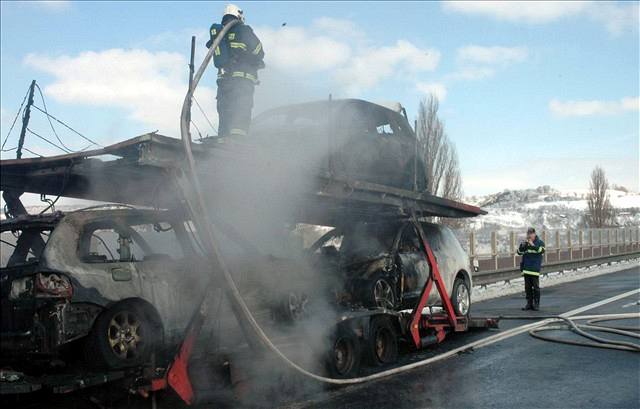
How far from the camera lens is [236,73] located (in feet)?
22.5

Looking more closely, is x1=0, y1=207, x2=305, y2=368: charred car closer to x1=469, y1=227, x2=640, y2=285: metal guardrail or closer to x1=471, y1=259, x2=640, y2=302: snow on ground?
x1=471, y1=259, x2=640, y2=302: snow on ground

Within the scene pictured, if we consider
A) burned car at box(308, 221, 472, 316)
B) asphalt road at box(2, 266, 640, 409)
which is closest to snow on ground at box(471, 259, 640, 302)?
burned car at box(308, 221, 472, 316)

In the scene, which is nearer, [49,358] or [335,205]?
[49,358]

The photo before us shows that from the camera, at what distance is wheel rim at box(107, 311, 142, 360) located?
15.2ft

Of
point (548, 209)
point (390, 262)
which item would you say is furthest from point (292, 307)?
point (548, 209)

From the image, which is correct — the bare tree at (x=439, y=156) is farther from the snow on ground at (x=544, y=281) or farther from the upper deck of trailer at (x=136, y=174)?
the upper deck of trailer at (x=136, y=174)

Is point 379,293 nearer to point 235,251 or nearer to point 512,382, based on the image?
point 512,382

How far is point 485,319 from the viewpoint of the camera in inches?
370

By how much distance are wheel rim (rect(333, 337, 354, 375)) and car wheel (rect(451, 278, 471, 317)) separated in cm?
323

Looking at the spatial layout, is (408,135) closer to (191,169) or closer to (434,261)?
(434,261)

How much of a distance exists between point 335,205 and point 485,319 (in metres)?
3.57

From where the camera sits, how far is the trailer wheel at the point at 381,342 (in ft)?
23.3

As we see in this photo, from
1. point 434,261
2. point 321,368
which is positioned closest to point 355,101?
point 434,261

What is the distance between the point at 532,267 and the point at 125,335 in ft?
34.1
